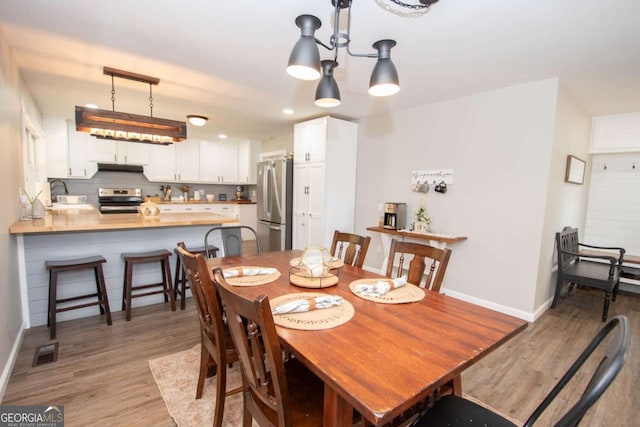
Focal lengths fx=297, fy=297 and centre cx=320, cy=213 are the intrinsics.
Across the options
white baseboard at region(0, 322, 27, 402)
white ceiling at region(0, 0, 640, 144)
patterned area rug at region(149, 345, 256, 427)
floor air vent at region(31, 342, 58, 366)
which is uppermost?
white ceiling at region(0, 0, 640, 144)

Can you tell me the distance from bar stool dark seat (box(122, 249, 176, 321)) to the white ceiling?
5.82 ft

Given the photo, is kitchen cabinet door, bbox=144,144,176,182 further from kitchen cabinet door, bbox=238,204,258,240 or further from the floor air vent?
the floor air vent

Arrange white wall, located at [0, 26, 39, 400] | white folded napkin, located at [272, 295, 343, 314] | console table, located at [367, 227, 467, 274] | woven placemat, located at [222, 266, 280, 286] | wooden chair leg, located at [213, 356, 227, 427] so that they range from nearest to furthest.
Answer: white folded napkin, located at [272, 295, 343, 314] → wooden chair leg, located at [213, 356, 227, 427] → woven placemat, located at [222, 266, 280, 286] → white wall, located at [0, 26, 39, 400] → console table, located at [367, 227, 467, 274]

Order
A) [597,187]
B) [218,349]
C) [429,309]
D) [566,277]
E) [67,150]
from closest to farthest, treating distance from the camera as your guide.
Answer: [429,309]
[218,349]
[566,277]
[597,187]
[67,150]

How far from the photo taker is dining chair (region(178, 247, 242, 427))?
4.75ft

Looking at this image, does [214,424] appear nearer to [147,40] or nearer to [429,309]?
[429,309]

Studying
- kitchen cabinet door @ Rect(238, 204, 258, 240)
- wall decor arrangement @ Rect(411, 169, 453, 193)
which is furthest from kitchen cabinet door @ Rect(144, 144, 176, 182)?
wall decor arrangement @ Rect(411, 169, 453, 193)

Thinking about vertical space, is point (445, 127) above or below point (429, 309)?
above

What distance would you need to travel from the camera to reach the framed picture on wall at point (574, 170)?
3.26 metres

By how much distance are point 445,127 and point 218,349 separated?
3313mm

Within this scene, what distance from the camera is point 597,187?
4277 millimetres

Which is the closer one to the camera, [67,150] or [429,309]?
[429,309]

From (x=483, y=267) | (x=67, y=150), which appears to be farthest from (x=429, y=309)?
(x=67, y=150)

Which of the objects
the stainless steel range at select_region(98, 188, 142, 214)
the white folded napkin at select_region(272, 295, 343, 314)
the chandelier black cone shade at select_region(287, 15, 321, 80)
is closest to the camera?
the white folded napkin at select_region(272, 295, 343, 314)
